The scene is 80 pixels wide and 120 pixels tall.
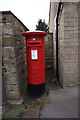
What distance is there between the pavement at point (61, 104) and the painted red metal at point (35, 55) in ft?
2.15

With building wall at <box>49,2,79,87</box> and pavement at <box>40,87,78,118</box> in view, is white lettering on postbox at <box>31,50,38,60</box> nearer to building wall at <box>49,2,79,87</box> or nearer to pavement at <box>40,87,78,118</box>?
building wall at <box>49,2,79,87</box>

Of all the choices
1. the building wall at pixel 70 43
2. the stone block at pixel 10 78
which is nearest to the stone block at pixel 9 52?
the stone block at pixel 10 78

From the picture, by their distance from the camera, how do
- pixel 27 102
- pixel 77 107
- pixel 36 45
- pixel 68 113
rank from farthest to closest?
pixel 27 102, pixel 36 45, pixel 77 107, pixel 68 113

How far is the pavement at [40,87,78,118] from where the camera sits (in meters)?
2.26

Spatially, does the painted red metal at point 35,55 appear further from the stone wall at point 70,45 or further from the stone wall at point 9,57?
the stone wall at point 70,45

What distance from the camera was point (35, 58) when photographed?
2.70 metres

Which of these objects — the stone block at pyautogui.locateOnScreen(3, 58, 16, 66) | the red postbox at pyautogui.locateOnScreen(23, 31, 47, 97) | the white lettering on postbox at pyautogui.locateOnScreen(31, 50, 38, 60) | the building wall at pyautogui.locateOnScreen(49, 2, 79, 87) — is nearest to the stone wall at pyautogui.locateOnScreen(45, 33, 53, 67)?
the building wall at pyautogui.locateOnScreen(49, 2, 79, 87)

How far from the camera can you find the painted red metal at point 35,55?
2.62 m

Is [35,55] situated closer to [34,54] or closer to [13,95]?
Result: [34,54]

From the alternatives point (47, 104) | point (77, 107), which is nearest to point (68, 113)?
point (77, 107)

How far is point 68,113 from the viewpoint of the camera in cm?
227

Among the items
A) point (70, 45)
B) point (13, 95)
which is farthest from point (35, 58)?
point (70, 45)

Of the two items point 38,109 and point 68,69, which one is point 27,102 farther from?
point 68,69

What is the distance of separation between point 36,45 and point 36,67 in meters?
0.61
